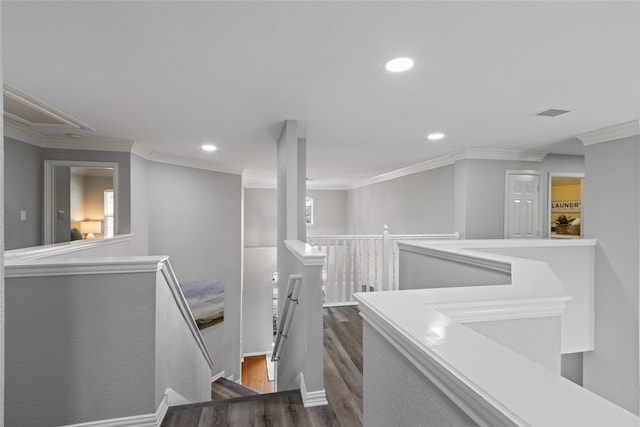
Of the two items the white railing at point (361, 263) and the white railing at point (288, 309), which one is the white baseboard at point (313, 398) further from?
the white railing at point (361, 263)

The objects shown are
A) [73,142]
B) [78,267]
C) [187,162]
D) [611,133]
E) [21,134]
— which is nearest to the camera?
[78,267]

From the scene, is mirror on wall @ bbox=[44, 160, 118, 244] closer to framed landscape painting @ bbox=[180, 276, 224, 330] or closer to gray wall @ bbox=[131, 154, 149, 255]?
gray wall @ bbox=[131, 154, 149, 255]

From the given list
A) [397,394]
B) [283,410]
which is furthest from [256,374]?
[397,394]

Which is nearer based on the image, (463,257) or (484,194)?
(463,257)

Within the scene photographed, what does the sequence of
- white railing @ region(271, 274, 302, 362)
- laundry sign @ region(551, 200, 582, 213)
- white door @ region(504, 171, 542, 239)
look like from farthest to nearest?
laundry sign @ region(551, 200, 582, 213) < white door @ region(504, 171, 542, 239) < white railing @ region(271, 274, 302, 362)

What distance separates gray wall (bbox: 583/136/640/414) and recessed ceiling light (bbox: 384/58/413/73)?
3193 mm

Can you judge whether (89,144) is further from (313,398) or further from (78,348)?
(313,398)

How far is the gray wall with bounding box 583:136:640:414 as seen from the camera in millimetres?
3473

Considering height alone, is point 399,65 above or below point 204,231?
above

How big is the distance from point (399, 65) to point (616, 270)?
3.62 m

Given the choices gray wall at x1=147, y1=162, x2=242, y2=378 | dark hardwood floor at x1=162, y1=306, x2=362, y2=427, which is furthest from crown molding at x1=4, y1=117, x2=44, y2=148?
dark hardwood floor at x1=162, y1=306, x2=362, y2=427

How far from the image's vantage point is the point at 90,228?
7.50 metres

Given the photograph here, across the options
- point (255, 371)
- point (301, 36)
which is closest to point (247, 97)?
point (301, 36)

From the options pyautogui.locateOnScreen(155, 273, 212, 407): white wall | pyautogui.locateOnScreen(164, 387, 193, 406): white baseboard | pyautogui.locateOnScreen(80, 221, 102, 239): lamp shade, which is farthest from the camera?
pyautogui.locateOnScreen(80, 221, 102, 239): lamp shade
